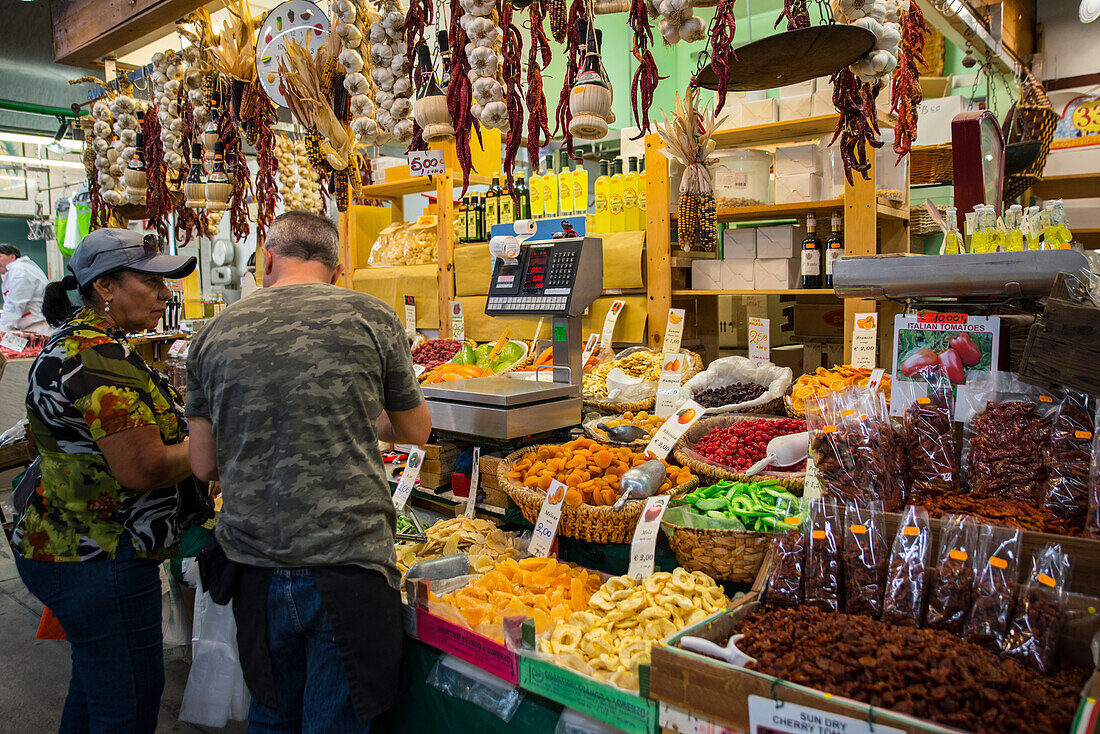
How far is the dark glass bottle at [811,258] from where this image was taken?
345 cm

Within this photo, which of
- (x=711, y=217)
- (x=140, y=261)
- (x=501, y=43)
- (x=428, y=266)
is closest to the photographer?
(x=140, y=261)

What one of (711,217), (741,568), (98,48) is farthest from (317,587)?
(98,48)

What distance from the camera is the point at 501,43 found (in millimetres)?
2926

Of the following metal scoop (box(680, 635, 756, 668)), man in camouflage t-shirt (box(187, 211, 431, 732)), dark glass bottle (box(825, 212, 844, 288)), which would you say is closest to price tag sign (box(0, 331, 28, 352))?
man in camouflage t-shirt (box(187, 211, 431, 732))

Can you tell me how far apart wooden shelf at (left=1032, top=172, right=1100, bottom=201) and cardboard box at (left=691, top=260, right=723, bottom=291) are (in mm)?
4127

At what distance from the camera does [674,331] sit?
3.63m

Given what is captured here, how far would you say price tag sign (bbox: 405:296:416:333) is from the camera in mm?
4990

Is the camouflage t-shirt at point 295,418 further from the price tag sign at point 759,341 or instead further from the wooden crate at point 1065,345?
the price tag sign at point 759,341

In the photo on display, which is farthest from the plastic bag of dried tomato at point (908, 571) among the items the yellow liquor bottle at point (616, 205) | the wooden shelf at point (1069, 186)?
the wooden shelf at point (1069, 186)

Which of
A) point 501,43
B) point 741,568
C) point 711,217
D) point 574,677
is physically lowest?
point 574,677

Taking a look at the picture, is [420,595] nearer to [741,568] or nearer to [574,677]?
[574,677]

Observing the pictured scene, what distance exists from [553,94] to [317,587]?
7306mm

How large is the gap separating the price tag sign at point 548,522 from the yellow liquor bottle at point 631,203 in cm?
240

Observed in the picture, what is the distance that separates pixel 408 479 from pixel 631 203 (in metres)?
2.27
